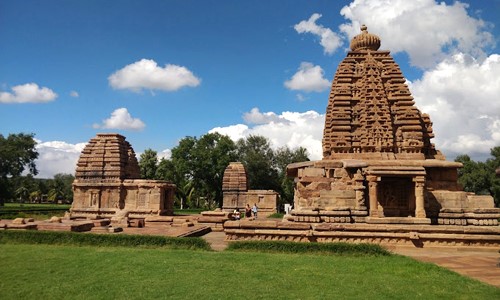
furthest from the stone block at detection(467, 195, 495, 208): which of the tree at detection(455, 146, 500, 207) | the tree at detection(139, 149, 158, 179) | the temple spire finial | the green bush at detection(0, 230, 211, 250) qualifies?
the tree at detection(139, 149, 158, 179)

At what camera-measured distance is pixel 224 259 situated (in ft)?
26.9

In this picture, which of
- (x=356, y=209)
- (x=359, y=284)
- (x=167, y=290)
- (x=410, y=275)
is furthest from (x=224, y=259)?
(x=356, y=209)

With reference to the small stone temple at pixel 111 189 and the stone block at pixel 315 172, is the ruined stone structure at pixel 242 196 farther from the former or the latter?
the stone block at pixel 315 172

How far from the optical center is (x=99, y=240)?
10.8 m

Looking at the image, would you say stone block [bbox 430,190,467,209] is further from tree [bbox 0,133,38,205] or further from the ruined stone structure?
tree [bbox 0,133,38,205]

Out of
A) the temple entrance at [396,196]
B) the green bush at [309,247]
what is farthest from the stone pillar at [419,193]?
the green bush at [309,247]

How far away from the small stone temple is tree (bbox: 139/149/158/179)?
2094 cm

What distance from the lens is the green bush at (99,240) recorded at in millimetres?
10117

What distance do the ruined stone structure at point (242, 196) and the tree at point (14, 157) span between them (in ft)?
91.1

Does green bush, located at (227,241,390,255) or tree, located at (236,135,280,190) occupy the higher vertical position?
tree, located at (236,135,280,190)

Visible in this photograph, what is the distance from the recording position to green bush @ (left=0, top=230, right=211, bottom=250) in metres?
10.1

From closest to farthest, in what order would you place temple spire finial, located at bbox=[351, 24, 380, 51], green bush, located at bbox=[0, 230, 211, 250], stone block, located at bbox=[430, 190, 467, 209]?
1. green bush, located at bbox=[0, 230, 211, 250]
2. stone block, located at bbox=[430, 190, 467, 209]
3. temple spire finial, located at bbox=[351, 24, 380, 51]

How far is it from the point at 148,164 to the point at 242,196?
2088 cm

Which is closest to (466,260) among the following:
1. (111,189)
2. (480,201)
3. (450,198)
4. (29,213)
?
(450,198)
